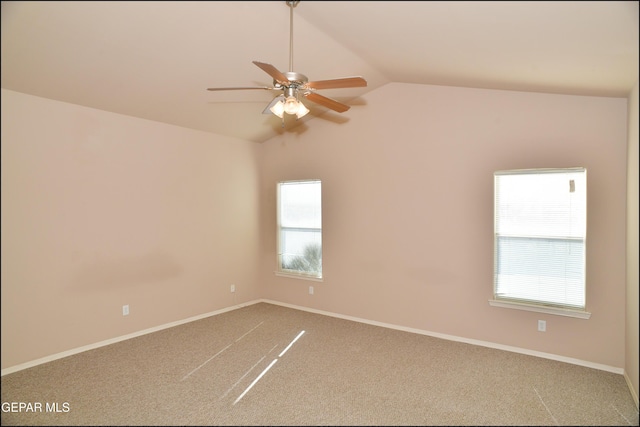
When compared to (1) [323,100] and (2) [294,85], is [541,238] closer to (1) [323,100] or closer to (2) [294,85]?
(1) [323,100]

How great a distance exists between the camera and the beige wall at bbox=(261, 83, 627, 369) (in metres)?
3.31

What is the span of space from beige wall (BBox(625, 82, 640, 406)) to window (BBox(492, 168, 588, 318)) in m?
0.39

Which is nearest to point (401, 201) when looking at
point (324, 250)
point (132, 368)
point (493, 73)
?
point (324, 250)

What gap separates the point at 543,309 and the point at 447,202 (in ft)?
4.72

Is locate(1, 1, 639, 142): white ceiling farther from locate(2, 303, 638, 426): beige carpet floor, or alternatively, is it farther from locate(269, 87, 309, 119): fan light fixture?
locate(2, 303, 638, 426): beige carpet floor

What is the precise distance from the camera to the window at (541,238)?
3.43 meters

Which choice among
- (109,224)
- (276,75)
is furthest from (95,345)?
(276,75)

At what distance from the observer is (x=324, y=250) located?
204 inches

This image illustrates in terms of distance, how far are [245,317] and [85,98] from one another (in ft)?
10.6

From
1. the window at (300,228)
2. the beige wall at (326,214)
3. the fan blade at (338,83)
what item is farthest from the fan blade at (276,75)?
the window at (300,228)

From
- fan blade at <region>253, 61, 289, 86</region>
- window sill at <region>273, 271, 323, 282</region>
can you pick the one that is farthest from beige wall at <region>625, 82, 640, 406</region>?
window sill at <region>273, 271, 323, 282</region>

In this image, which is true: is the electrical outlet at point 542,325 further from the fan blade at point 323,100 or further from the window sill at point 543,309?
the fan blade at point 323,100

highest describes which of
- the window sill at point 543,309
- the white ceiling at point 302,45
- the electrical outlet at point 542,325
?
the white ceiling at point 302,45

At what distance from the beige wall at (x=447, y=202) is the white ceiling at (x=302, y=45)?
30 cm
